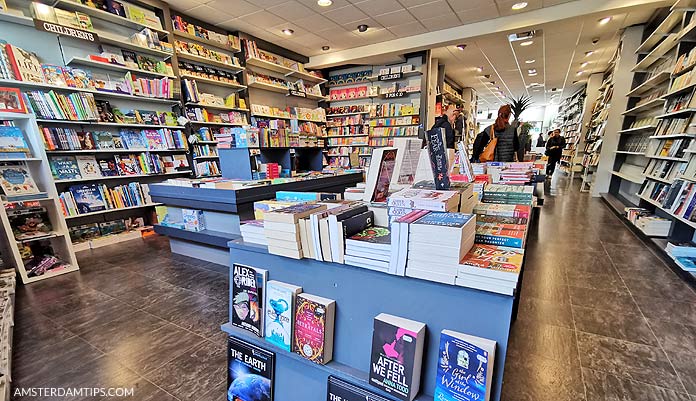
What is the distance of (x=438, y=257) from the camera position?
34.5 inches

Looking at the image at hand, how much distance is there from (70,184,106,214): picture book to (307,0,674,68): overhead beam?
501cm

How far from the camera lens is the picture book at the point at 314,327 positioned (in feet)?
3.62

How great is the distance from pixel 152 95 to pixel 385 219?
451cm

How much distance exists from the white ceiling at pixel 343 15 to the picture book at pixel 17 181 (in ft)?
9.95

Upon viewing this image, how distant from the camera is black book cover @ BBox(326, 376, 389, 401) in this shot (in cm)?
99

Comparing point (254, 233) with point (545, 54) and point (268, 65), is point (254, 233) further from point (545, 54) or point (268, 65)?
→ point (545, 54)

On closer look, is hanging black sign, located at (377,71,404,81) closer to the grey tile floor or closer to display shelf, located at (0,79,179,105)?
display shelf, located at (0,79,179,105)

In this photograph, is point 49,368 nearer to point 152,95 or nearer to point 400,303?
point 400,303

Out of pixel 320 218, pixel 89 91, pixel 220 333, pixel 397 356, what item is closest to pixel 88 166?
pixel 89 91

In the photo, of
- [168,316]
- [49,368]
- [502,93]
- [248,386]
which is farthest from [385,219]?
[502,93]

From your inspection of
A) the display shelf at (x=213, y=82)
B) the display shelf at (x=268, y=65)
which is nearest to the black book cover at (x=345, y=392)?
Result: the display shelf at (x=213, y=82)

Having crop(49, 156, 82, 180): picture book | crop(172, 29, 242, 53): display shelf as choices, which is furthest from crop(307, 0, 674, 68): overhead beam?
crop(49, 156, 82, 180): picture book

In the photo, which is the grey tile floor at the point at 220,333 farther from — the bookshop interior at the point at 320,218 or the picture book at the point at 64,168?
the picture book at the point at 64,168

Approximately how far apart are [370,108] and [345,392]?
264 inches
